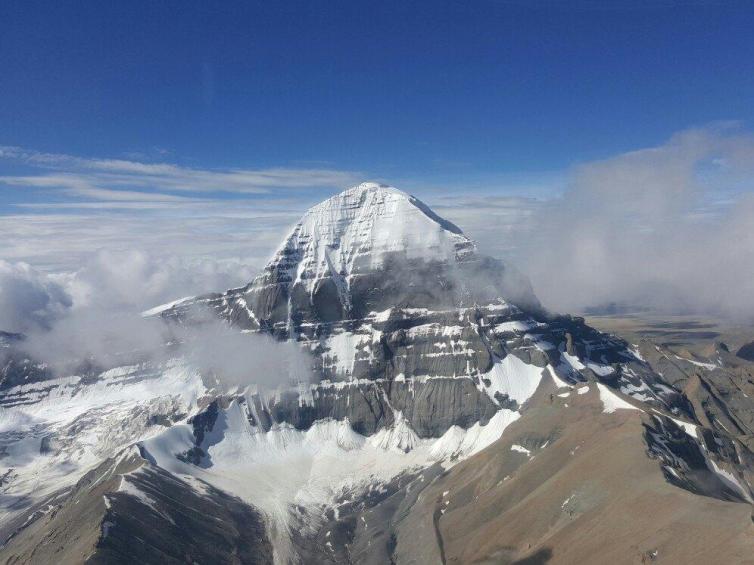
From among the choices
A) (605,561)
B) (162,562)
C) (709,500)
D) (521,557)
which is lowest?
(162,562)

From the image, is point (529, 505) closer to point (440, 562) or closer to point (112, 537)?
point (440, 562)

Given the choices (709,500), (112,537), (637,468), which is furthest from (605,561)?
(112,537)

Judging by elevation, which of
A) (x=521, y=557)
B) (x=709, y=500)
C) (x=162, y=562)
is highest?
(x=709, y=500)

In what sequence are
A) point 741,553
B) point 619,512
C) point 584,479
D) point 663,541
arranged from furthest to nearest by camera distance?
point 584,479
point 619,512
point 663,541
point 741,553

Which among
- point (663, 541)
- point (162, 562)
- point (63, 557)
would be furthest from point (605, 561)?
point (63, 557)

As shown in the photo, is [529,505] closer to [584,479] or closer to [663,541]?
[584,479]

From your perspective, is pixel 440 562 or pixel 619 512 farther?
pixel 440 562

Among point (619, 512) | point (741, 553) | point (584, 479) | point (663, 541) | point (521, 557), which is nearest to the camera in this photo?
point (741, 553)

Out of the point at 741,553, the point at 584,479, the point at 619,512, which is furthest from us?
the point at 584,479

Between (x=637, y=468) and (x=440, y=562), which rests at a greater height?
(x=637, y=468)
